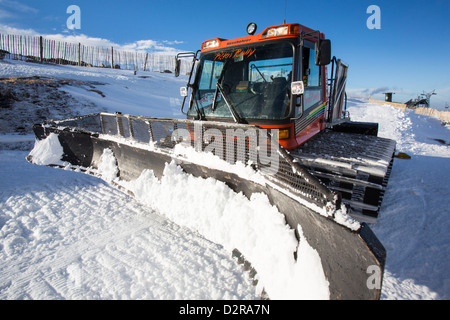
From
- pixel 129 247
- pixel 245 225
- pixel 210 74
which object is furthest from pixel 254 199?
pixel 210 74

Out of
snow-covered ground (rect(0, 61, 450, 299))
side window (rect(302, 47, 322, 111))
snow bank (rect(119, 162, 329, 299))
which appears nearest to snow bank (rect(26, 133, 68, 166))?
snow-covered ground (rect(0, 61, 450, 299))

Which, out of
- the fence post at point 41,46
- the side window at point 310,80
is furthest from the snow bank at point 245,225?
the fence post at point 41,46

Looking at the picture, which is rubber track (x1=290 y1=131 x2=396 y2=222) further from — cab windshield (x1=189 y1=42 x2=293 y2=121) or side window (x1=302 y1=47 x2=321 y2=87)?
side window (x1=302 y1=47 x2=321 y2=87)

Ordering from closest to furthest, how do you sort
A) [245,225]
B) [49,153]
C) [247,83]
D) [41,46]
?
[245,225], [247,83], [49,153], [41,46]

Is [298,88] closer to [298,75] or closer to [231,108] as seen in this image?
[298,75]

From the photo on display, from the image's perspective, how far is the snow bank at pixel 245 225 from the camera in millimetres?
1815

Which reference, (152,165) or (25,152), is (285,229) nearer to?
(152,165)

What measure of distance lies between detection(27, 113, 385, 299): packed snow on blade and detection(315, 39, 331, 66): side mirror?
1.55 metres

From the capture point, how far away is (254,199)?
2383 mm

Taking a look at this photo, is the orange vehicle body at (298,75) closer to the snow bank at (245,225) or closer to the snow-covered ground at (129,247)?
the snow bank at (245,225)

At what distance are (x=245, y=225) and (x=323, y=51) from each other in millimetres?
2407

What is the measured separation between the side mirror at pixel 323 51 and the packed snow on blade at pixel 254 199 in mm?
1548

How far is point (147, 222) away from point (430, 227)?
3852 millimetres

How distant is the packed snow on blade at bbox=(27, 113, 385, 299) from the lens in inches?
62.2
